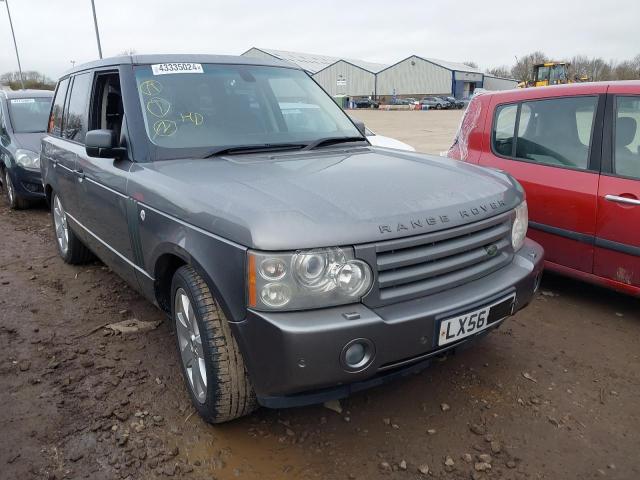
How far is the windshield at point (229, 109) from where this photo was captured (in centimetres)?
308

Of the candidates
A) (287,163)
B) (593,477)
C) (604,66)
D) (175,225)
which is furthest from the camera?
(604,66)

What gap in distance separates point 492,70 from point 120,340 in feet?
326

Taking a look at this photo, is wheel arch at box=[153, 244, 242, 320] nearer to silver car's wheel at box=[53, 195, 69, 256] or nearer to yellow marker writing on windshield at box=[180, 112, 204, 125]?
yellow marker writing on windshield at box=[180, 112, 204, 125]

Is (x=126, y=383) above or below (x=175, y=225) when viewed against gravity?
below

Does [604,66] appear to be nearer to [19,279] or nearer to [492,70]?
[492,70]

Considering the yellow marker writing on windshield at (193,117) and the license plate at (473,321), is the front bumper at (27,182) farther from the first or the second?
the license plate at (473,321)

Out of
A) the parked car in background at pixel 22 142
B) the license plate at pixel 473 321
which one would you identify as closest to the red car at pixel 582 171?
the license plate at pixel 473 321

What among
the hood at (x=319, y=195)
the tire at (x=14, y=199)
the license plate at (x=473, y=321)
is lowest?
the tire at (x=14, y=199)

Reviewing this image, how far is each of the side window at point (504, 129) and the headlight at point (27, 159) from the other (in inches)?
242

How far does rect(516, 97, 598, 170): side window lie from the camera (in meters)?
3.86

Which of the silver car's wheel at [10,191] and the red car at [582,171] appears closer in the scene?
the red car at [582,171]

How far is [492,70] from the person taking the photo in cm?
9250

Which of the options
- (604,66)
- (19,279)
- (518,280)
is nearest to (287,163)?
(518,280)

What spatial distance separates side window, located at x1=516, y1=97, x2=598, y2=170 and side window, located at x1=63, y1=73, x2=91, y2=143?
348cm
